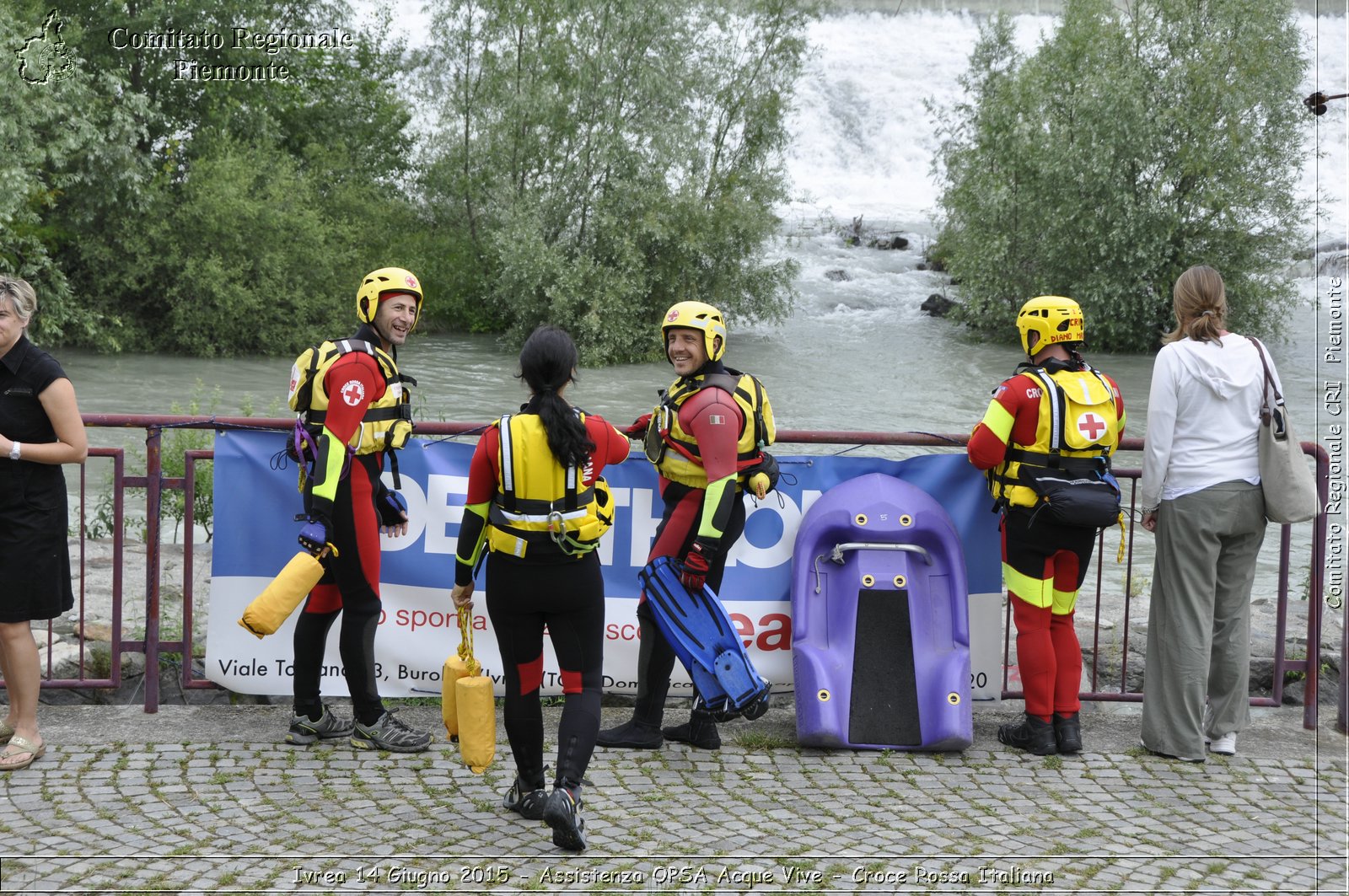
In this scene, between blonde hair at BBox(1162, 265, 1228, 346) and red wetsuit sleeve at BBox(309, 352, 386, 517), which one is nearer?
red wetsuit sleeve at BBox(309, 352, 386, 517)

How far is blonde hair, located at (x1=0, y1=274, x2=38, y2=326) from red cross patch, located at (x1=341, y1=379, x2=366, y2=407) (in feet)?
3.95

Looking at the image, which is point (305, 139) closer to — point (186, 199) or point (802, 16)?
point (186, 199)

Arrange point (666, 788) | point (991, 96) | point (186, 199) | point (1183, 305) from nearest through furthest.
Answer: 1. point (666, 788)
2. point (1183, 305)
3. point (186, 199)
4. point (991, 96)

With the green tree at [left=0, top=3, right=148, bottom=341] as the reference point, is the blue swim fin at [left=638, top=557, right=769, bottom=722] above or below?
below

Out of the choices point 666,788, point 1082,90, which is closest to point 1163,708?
point 666,788

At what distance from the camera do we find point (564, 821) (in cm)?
445

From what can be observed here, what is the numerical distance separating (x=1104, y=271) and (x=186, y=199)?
22683 mm

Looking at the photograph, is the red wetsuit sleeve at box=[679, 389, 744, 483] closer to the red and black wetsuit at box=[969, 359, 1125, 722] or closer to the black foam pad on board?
the black foam pad on board

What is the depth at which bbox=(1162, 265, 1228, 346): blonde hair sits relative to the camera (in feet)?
18.6

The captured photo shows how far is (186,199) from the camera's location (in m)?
30.2

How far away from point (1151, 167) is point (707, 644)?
3227cm

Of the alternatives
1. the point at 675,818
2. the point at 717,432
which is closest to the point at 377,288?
the point at 717,432

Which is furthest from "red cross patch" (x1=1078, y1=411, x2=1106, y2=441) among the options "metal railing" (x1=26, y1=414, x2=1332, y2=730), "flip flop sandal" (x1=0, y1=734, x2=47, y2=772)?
"flip flop sandal" (x1=0, y1=734, x2=47, y2=772)

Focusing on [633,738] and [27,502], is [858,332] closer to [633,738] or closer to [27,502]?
[633,738]
